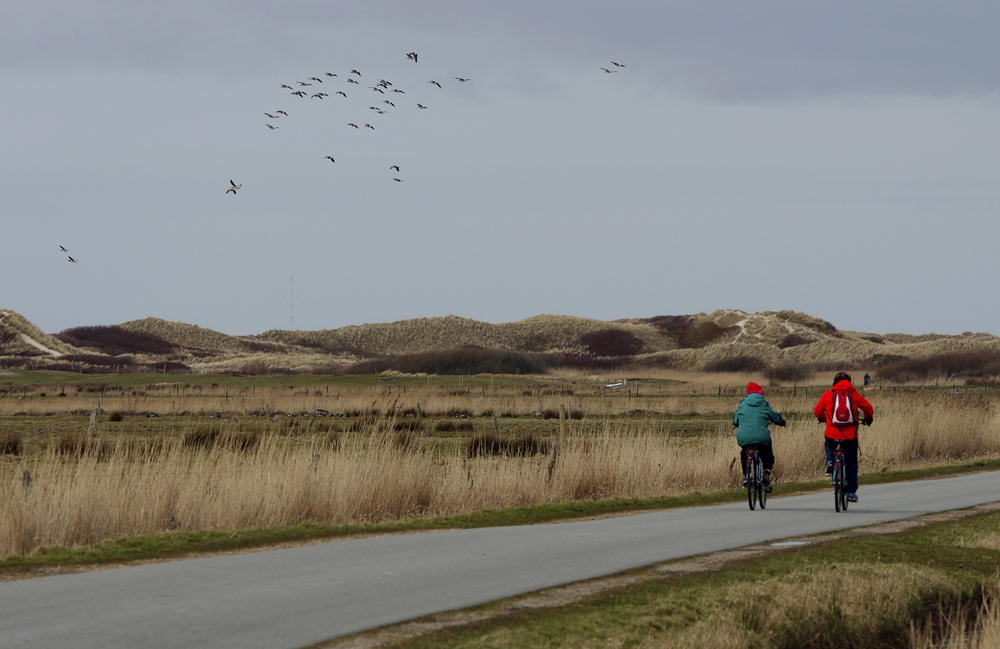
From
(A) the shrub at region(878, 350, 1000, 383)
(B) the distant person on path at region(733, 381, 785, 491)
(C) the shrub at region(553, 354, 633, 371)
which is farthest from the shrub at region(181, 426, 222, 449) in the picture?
(C) the shrub at region(553, 354, 633, 371)

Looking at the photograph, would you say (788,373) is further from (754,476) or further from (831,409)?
(831,409)

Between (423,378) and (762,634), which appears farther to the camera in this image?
(423,378)

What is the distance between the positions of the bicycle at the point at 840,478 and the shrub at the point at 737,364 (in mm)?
108946

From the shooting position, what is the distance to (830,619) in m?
9.98

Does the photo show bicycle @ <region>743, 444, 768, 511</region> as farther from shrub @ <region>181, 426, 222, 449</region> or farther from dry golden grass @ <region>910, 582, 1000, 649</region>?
shrub @ <region>181, 426, 222, 449</region>

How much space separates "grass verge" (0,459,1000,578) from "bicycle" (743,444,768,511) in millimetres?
2447

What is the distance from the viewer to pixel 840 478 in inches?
675

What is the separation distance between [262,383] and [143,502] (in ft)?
217

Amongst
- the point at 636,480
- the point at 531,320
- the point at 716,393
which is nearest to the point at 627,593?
the point at 636,480

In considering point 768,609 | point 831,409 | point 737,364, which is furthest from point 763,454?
point 737,364

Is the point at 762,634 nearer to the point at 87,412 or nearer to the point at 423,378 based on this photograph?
the point at 87,412

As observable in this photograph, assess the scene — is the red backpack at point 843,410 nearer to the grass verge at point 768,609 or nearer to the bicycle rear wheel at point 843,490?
the bicycle rear wheel at point 843,490

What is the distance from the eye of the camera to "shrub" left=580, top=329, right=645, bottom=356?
177 meters

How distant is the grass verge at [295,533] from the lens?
12992 millimetres
